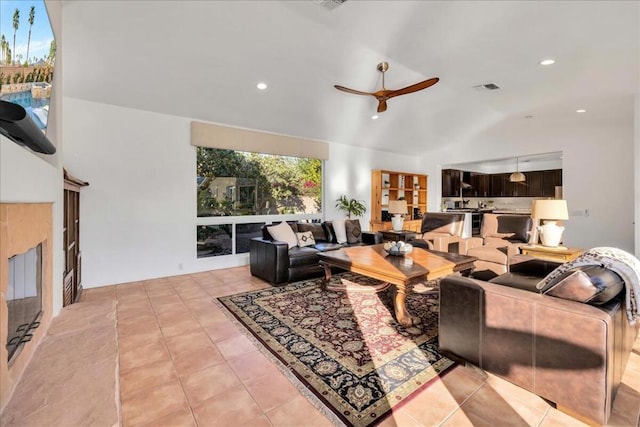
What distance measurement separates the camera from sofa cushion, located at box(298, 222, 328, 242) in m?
5.02

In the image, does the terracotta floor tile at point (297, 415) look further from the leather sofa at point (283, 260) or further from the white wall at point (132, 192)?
the white wall at point (132, 192)

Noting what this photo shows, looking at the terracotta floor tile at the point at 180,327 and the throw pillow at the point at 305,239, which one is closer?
the terracotta floor tile at the point at 180,327

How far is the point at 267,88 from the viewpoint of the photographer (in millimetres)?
4211

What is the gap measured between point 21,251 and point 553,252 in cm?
439

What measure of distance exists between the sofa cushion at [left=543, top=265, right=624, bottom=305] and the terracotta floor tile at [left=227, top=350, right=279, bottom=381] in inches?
73.8

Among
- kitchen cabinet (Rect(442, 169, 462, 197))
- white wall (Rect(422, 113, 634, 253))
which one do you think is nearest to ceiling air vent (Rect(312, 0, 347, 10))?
white wall (Rect(422, 113, 634, 253))

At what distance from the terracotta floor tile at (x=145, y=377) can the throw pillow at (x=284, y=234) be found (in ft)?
7.84

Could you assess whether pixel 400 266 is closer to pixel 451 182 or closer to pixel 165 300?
pixel 165 300


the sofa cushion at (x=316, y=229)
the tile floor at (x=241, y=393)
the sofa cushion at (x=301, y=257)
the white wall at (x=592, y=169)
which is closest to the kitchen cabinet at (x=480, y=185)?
the white wall at (x=592, y=169)

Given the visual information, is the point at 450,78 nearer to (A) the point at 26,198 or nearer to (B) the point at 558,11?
(B) the point at 558,11

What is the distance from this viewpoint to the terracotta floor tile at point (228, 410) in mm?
1581

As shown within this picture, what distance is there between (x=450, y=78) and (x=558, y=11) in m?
1.58

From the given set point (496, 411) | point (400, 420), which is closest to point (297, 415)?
point (400, 420)

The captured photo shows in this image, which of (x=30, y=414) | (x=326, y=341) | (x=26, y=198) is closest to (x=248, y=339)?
(x=326, y=341)
